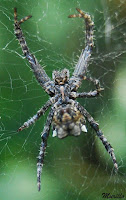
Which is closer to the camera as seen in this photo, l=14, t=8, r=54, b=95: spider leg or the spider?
the spider

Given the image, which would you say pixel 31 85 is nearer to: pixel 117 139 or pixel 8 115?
pixel 8 115

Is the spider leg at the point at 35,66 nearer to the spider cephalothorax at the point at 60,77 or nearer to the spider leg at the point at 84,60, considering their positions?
the spider cephalothorax at the point at 60,77

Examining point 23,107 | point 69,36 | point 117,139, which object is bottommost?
point 117,139

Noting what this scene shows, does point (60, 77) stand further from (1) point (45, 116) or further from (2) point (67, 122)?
(1) point (45, 116)

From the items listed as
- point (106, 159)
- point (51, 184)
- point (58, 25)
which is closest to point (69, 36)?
point (58, 25)

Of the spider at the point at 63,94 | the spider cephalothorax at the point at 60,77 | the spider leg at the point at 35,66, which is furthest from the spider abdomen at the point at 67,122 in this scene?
the spider leg at the point at 35,66

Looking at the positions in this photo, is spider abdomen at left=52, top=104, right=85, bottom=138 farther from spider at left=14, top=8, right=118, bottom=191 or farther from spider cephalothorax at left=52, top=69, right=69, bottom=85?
spider cephalothorax at left=52, top=69, right=69, bottom=85

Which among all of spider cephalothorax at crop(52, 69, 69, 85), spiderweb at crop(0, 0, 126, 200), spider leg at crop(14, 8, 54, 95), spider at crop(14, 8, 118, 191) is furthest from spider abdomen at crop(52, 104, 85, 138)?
spiderweb at crop(0, 0, 126, 200)
